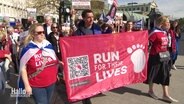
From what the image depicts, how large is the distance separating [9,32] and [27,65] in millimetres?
7102

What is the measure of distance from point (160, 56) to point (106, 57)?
4.27ft

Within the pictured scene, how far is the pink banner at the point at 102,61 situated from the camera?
6059 millimetres

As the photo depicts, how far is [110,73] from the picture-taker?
22.6ft

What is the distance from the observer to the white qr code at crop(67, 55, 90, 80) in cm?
602

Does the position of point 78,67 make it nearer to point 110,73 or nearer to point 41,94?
point 110,73

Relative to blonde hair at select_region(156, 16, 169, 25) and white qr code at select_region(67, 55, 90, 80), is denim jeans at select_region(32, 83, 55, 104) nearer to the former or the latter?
white qr code at select_region(67, 55, 90, 80)

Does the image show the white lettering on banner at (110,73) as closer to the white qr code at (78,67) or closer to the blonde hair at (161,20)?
the white qr code at (78,67)

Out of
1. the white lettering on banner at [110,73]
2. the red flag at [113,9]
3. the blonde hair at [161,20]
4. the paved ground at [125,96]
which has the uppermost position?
the red flag at [113,9]

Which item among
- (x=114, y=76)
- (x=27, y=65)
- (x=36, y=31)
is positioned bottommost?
(x=114, y=76)

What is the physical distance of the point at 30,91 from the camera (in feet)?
15.0

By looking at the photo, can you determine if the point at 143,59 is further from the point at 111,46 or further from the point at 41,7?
the point at 41,7

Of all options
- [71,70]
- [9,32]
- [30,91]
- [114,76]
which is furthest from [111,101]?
[9,32]

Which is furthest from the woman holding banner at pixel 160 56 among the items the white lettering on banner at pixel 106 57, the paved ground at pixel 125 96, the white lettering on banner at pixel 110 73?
the white lettering on banner at pixel 106 57

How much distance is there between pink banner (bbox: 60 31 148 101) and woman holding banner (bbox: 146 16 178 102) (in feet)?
0.68
